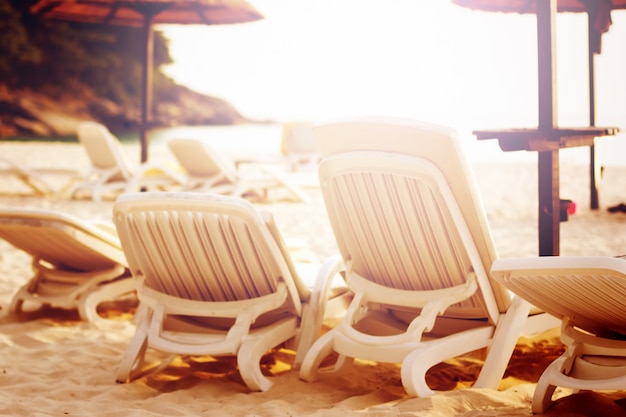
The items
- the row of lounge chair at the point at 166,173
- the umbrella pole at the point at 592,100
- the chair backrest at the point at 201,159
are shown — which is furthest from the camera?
the row of lounge chair at the point at 166,173

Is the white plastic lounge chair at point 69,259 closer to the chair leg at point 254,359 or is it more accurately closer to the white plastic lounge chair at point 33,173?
the chair leg at point 254,359

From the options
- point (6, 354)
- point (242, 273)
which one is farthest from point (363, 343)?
point (6, 354)

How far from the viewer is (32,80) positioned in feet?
136

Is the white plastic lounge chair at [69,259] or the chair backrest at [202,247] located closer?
the chair backrest at [202,247]

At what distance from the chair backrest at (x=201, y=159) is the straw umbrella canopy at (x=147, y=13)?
545mm

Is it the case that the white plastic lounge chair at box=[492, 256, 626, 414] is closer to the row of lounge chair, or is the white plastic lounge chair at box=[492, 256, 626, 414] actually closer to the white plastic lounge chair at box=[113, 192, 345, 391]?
the white plastic lounge chair at box=[113, 192, 345, 391]

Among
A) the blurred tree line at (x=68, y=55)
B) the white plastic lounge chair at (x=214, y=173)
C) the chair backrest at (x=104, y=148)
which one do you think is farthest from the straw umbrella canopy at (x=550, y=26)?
the blurred tree line at (x=68, y=55)

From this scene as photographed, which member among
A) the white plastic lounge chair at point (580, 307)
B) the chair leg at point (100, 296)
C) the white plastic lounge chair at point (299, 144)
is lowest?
the white plastic lounge chair at point (299, 144)

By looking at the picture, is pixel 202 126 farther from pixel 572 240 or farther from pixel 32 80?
pixel 572 240

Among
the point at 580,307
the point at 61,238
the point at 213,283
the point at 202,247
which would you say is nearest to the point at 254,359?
the point at 213,283

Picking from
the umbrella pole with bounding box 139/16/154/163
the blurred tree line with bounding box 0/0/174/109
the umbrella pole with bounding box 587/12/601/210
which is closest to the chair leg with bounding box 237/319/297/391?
the umbrella pole with bounding box 587/12/601/210

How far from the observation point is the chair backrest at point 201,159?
30.4 ft

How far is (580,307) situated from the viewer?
7.82 ft

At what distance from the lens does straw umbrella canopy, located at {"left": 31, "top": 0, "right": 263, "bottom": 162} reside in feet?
31.2
